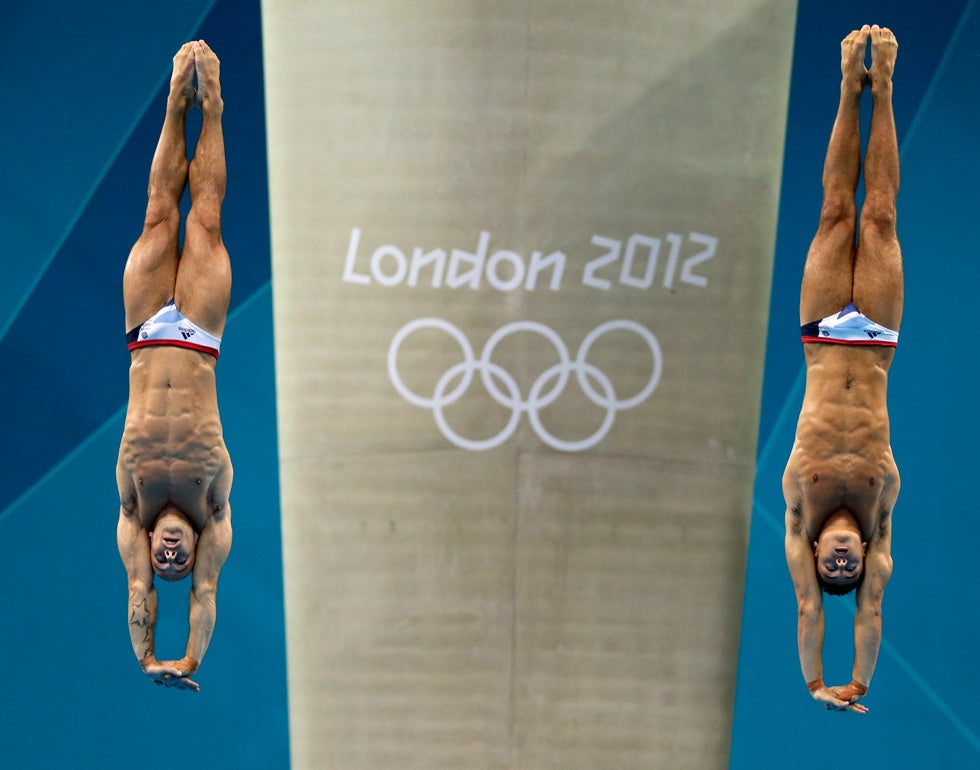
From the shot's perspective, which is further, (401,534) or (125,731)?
(125,731)

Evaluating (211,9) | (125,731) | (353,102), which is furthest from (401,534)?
(211,9)

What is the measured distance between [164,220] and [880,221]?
3.65 m

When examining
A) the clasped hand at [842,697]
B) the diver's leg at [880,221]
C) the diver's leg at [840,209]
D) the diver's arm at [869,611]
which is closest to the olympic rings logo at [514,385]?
the diver's leg at [840,209]

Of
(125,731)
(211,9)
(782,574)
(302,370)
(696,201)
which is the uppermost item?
(211,9)

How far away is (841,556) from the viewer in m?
8.45

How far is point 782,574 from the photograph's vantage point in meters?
10.9

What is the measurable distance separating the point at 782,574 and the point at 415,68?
13.7ft

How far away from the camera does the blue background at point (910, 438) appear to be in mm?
10602

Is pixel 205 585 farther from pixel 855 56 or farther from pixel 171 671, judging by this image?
pixel 855 56

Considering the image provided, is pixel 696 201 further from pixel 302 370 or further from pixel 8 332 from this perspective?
pixel 8 332

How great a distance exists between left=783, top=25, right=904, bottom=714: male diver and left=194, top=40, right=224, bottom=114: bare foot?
3174 millimetres

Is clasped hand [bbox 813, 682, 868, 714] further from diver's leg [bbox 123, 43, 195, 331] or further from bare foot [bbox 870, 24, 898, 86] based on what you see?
diver's leg [bbox 123, 43, 195, 331]

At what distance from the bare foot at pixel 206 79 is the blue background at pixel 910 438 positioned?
13.2ft

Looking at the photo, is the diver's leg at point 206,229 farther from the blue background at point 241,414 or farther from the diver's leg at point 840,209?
the diver's leg at point 840,209
